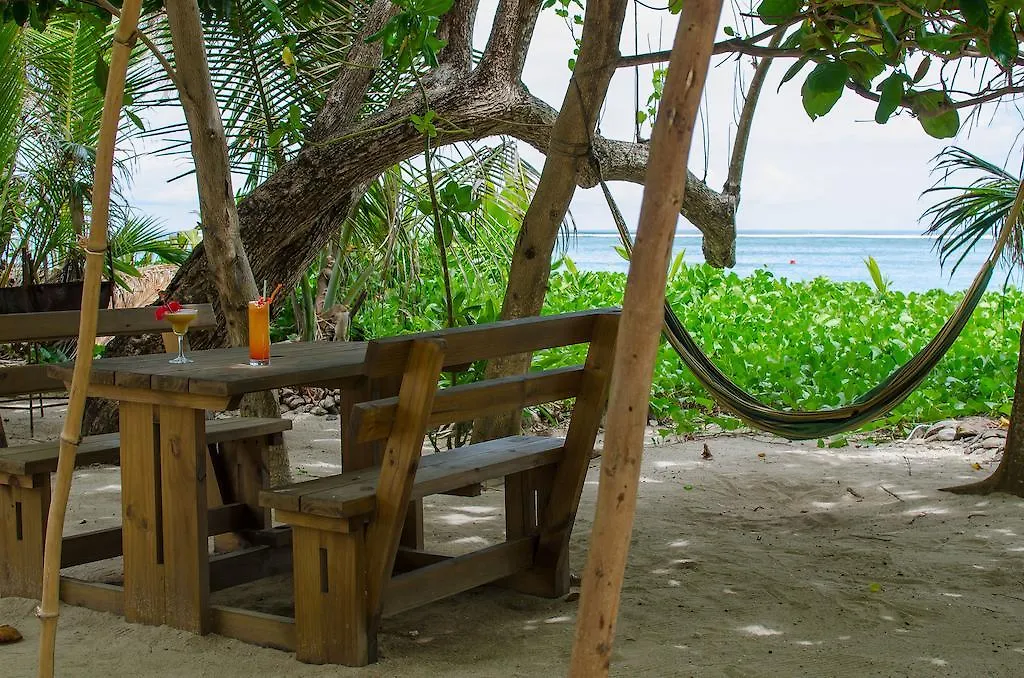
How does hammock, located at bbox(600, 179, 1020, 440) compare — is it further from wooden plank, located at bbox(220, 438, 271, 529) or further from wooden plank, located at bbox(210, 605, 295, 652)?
wooden plank, located at bbox(210, 605, 295, 652)

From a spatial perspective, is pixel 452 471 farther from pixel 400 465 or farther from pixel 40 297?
pixel 40 297

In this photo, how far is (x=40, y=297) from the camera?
4227mm

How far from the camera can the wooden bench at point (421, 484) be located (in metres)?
2.26

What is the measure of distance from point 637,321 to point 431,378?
111 centimetres

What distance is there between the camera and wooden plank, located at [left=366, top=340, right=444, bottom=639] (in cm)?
224

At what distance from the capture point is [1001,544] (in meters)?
3.36

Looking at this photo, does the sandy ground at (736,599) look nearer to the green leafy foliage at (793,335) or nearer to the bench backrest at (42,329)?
the bench backrest at (42,329)

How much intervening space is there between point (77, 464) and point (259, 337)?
602 millimetres

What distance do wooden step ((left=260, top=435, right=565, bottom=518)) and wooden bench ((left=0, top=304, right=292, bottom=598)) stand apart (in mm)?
516

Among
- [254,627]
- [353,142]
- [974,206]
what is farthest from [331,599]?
[974,206]

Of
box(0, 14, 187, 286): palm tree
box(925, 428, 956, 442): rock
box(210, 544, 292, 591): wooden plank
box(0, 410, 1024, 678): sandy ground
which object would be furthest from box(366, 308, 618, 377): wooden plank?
box(0, 14, 187, 286): palm tree

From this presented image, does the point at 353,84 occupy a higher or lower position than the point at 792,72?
higher

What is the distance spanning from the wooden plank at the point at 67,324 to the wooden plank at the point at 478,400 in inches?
43.9

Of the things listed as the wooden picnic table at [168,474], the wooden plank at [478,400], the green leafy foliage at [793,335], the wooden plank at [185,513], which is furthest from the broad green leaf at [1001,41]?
the green leafy foliage at [793,335]
